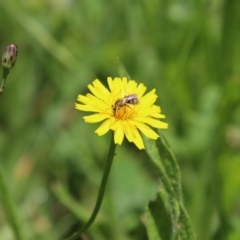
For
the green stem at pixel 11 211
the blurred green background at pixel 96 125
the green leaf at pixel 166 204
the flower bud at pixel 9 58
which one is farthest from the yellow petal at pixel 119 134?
the blurred green background at pixel 96 125

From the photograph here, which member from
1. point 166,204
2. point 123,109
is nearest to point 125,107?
point 123,109

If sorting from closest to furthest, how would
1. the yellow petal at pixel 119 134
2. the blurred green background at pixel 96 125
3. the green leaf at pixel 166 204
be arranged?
the yellow petal at pixel 119 134
the green leaf at pixel 166 204
the blurred green background at pixel 96 125

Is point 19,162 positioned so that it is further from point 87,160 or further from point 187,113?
point 187,113

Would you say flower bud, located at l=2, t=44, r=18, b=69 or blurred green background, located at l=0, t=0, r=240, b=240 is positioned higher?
blurred green background, located at l=0, t=0, r=240, b=240

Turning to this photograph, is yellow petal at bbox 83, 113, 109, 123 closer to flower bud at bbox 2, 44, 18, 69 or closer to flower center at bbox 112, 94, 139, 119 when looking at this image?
flower center at bbox 112, 94, 139, 119

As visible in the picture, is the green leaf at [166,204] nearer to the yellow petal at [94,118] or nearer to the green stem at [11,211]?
the yellow petal at [94,118]

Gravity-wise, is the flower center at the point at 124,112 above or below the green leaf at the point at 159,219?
above

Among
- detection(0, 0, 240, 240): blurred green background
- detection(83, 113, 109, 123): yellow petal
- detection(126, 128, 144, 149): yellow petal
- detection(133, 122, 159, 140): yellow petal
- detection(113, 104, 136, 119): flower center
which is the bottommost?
detection(126, 128, 144, 149): yellow petal

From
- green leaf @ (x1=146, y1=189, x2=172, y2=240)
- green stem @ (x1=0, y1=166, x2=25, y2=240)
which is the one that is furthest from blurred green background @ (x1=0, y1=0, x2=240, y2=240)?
green leaf @ (x1=146, y1=189, x2=172, y2=240)
